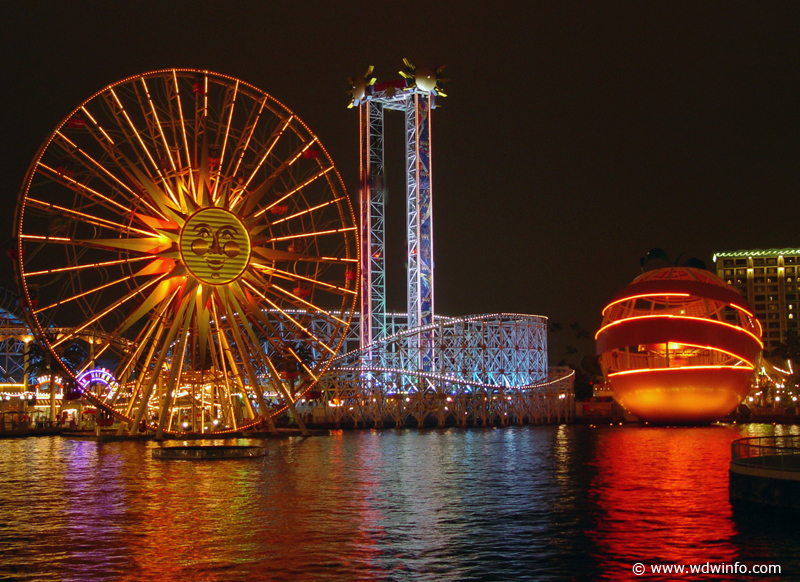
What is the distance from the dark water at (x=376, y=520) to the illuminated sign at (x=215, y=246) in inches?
421

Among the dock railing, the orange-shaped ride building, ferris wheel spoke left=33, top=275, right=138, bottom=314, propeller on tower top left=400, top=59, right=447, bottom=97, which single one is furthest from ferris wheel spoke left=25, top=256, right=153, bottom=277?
propeller on tower top left=400, top=59, right=447, bottom=97

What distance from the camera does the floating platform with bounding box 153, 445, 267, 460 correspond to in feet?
129

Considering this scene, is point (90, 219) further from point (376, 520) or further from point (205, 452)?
point (376, 520)

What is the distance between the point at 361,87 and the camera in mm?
91312

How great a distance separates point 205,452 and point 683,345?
3933 cm

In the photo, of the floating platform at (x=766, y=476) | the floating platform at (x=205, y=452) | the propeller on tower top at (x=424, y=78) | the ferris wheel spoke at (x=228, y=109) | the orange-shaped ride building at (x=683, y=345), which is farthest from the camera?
the propeller on tower top at (x=424, y=78)

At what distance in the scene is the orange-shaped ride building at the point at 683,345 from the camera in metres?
64.4

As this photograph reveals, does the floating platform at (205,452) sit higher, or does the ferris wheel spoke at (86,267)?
the ferris wheel spoke at (86,267)

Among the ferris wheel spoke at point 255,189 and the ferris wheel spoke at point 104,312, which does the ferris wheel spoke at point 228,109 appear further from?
the ferris wheel spoke at point 104,312

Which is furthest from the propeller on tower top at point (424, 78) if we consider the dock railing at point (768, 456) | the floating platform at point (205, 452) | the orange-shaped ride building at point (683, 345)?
the dock railing at point (768, 456)

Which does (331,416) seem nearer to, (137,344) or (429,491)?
(137,344)

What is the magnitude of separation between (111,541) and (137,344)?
93.9 ft

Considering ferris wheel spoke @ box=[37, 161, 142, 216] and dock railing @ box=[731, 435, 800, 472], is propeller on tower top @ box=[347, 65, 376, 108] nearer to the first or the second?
ferris wheel spoke @ box=[37, 161, 142, 216]

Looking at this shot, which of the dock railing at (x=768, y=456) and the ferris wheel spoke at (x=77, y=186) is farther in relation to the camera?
the ferris wheel spoke at (x=77, y=186)
